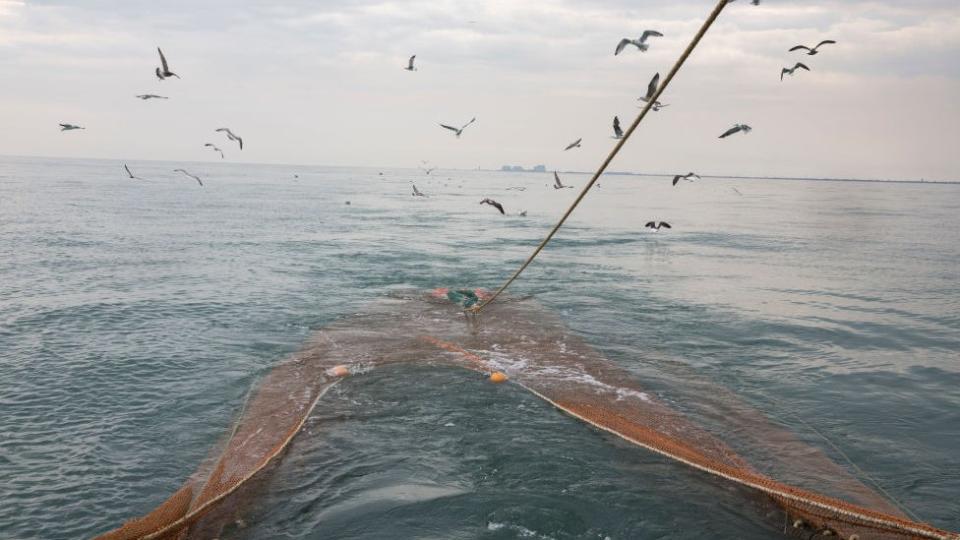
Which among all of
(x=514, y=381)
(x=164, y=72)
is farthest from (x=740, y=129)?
(x=164, y=72)

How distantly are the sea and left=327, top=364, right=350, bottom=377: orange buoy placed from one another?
0.45 m

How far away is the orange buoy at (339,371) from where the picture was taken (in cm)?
1166

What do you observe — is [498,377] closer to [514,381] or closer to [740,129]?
[514,381]

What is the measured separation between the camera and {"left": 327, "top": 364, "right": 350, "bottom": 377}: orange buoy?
11.7 meters

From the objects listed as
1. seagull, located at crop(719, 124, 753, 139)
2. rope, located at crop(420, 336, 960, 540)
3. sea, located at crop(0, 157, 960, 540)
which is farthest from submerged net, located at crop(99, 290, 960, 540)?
seagull, located at crop(719, 124, 753, 139)

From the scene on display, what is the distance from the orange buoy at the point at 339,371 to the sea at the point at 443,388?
1.46ft

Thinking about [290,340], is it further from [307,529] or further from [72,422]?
[307,529]

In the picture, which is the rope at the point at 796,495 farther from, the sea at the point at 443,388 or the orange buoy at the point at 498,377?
the orange buoy at the point at 498,377

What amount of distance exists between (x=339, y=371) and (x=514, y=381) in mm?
3279

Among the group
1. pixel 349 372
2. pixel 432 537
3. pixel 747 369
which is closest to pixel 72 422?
pixel 349 372

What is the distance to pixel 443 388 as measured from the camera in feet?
36.3

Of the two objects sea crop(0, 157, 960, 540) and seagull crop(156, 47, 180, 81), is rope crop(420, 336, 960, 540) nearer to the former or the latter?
sea crop(0, 157, 960, 540)

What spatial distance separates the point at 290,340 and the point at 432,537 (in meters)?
9.06

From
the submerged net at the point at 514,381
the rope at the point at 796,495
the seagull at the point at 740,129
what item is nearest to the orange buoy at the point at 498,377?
the submerged net at the point at 514,381
